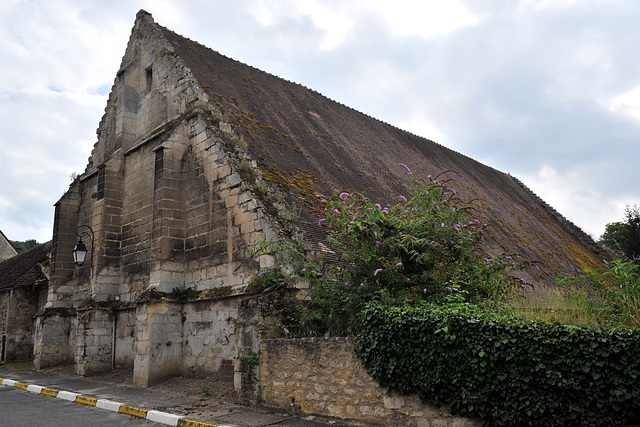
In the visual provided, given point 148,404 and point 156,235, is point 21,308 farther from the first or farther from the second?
point 148,404

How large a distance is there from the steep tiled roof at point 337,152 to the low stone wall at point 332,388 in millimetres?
4037

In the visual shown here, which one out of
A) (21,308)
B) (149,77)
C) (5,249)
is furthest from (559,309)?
(5,249)

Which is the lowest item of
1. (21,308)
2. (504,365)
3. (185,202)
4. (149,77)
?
(504,365)

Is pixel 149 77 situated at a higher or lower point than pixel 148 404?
higher

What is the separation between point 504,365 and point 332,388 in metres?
2.60

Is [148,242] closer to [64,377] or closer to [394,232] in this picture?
[64,377]

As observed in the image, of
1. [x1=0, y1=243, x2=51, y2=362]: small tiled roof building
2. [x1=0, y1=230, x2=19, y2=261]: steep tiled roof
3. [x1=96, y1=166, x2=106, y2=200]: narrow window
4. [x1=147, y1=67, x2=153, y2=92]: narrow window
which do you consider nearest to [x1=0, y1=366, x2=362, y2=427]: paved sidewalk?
[x1=96, y1=166, x2=106, y2=200]: narrow window

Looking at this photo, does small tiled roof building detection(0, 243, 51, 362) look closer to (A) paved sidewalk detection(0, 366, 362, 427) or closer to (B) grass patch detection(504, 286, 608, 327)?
(A) paved sidewalk detection(0, 366, 362, 427)

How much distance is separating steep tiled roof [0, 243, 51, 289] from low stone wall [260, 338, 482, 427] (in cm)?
1319

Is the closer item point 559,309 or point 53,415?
point 559,309

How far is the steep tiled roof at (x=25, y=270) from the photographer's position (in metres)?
18.5

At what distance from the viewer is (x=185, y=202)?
40.3 feet

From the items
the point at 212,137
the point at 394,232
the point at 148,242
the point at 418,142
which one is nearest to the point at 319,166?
the point at 212,137

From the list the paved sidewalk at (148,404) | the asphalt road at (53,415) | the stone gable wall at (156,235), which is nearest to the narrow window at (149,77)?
the stone gable wall at (156,235)
